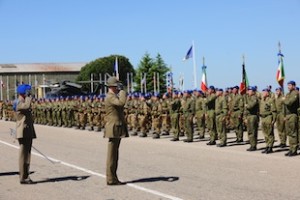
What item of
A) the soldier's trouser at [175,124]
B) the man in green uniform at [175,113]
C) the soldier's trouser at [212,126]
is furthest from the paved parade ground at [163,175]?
the man in green uniform at [175,113]

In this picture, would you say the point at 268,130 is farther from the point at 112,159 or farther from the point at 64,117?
the point at 64,117

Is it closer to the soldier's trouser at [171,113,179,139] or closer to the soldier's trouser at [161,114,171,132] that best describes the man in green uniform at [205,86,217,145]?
the soldier's trouser at [171,113,179,139]

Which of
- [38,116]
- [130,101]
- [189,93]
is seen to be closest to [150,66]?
[38,116]

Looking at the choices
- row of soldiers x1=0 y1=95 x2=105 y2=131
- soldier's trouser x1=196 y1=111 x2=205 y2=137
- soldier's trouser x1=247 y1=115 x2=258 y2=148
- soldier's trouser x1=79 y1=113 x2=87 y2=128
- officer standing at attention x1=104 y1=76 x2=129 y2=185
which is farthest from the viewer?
soldier's trouser x1=79 y1=113 x2=87 y2=128

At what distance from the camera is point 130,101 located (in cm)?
2372

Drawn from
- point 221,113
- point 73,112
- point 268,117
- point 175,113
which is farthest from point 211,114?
A: point 73,112

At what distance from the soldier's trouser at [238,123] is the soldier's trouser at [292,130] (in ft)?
11.0

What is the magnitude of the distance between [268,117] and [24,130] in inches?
289

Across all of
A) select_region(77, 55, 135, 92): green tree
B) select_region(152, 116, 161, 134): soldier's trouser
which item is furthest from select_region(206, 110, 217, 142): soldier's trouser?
select_region(77, 55, 135, 92): green tree

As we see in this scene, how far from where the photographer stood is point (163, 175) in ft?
33.9

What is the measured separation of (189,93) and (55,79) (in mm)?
110599

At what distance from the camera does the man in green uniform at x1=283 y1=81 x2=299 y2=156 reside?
521 inches

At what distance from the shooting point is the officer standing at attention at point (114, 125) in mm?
9227

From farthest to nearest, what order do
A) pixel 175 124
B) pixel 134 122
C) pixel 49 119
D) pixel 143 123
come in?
pixel 49 119, pixel 134 122, pixel 143 123, pixel 175 124
